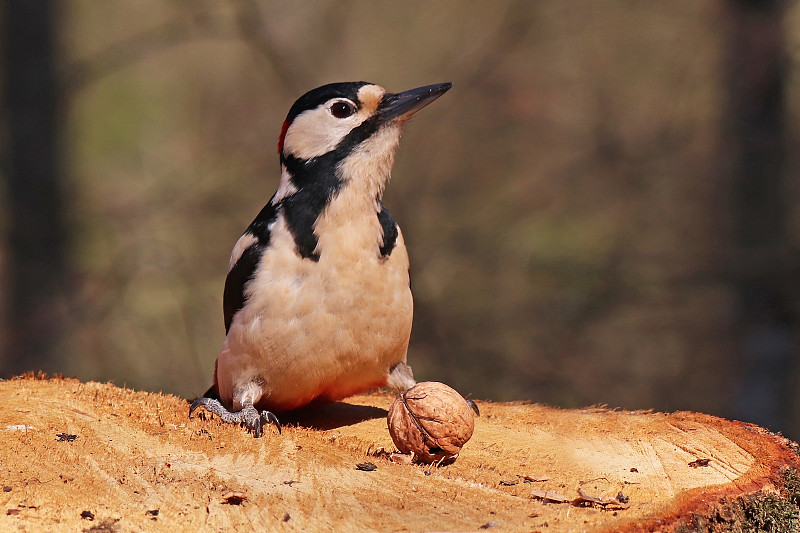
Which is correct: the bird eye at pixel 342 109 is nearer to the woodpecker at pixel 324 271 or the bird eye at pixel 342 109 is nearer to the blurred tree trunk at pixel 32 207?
the woodpecker at pixel 324 271

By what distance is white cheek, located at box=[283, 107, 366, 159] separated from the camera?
3508mm

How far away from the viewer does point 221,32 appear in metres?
7.84

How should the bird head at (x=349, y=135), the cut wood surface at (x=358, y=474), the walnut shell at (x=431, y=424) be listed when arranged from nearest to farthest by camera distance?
the cut wood surface at (x=358, y=474)
the walnut shell at (x=431, y=424)
the bird head at (x=349, y=135)

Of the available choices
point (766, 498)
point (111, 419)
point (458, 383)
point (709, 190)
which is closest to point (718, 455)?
point (766, 498)

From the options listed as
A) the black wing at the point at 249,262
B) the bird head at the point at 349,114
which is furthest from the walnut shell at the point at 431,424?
the bird head at the point at 349,114

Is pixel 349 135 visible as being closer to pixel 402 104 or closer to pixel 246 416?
pixel 402 104

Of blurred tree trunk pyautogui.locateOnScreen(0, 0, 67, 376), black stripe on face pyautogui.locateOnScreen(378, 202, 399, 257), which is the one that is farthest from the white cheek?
blurred tree trunk pyautogui.locateOnScreen(0, 0, 67, 376)

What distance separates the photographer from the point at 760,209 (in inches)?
276

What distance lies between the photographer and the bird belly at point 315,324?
335cm

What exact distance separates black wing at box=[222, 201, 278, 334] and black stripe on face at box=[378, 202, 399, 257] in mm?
465

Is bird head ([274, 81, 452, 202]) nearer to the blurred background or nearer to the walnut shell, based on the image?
the walnut shell

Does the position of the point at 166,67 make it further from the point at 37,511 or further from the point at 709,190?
the point at 37,511

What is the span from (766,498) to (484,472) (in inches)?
35.1

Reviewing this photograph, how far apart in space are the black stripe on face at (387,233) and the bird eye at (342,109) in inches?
17.4
